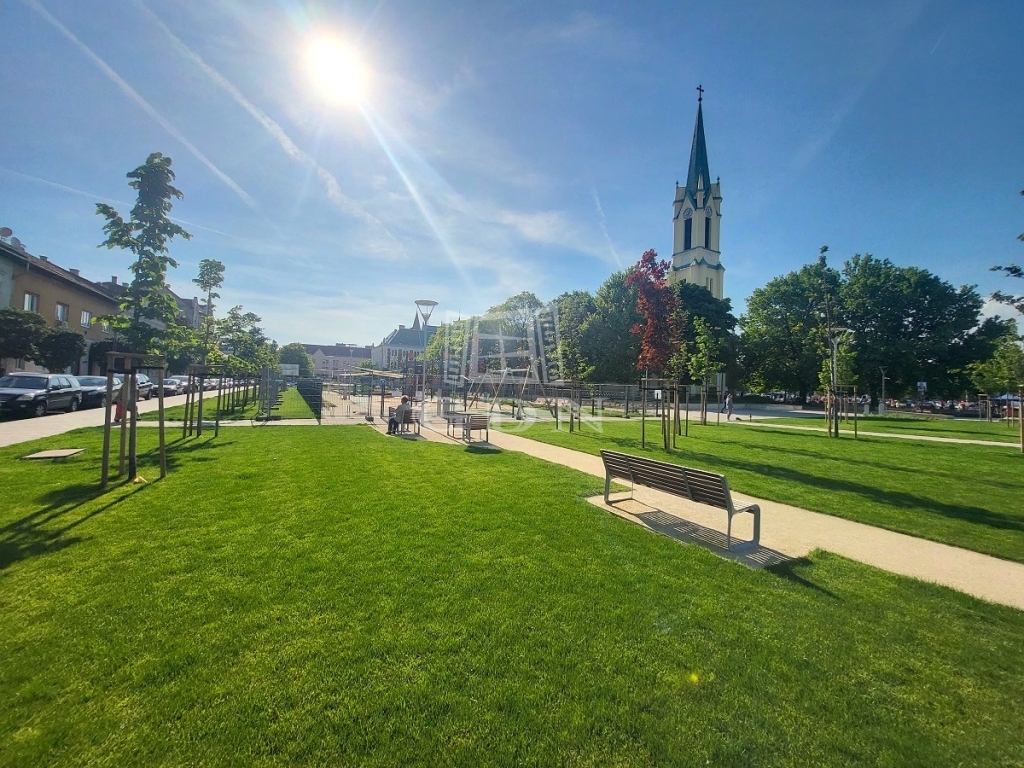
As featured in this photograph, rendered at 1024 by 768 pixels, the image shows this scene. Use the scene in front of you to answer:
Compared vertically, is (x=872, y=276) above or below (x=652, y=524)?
above

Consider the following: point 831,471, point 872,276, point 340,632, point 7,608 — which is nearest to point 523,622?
point 340,632

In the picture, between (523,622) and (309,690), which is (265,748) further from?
(523,622)

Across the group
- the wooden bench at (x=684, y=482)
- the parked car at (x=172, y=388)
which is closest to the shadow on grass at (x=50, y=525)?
the wooden bench at (x=684, y=482)

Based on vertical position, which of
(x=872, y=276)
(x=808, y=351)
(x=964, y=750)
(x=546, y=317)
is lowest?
(x=964, y=750)

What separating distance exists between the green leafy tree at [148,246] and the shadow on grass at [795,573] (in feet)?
38.7

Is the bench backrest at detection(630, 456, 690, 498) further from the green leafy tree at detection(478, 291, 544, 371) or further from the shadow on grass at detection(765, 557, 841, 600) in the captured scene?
the green leafy tree at detection(478, 291, 544, 371)

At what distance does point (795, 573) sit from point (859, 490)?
551 cm

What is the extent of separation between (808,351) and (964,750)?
183 ft

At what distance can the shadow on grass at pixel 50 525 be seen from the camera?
477cm

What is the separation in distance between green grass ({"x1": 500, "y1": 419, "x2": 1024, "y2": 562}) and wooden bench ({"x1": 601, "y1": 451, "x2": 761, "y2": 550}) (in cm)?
270

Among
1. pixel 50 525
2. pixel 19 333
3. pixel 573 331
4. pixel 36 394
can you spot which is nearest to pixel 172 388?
pixel 19 333

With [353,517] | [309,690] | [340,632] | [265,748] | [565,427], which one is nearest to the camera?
[265,748]

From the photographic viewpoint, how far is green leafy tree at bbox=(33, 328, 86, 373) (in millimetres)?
27203

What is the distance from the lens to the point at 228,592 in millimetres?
3973
